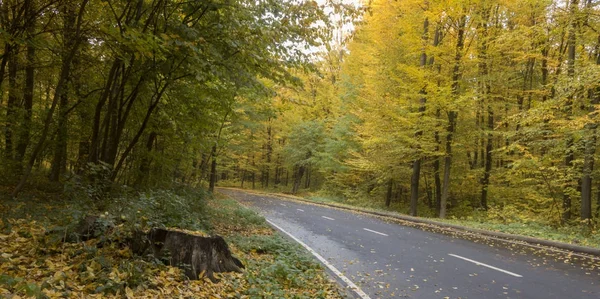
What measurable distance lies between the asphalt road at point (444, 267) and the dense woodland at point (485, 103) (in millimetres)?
5419

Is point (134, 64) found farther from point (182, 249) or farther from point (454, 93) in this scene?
point (454, 93)

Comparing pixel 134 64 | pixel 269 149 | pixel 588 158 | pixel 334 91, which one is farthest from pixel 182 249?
pixel 269 149

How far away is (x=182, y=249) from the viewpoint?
5.11 metres

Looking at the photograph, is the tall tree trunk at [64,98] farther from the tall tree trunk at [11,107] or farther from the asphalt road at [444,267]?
the asphalt road at [444,267]

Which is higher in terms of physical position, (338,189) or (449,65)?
(449,65)

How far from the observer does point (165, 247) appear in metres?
5.06

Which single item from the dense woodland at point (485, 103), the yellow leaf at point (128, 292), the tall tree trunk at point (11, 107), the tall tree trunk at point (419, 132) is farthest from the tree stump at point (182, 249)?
the tall tree trunk at point (419, 132)

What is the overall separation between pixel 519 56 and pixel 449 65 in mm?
3128

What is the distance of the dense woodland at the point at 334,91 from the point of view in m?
7.31

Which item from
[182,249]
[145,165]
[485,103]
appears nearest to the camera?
[182,249]

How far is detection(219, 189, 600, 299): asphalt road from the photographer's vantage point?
20.3 ft

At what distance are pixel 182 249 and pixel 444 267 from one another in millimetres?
5596

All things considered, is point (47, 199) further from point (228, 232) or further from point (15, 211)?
point (228, 232)

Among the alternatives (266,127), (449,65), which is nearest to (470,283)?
(449,65)
